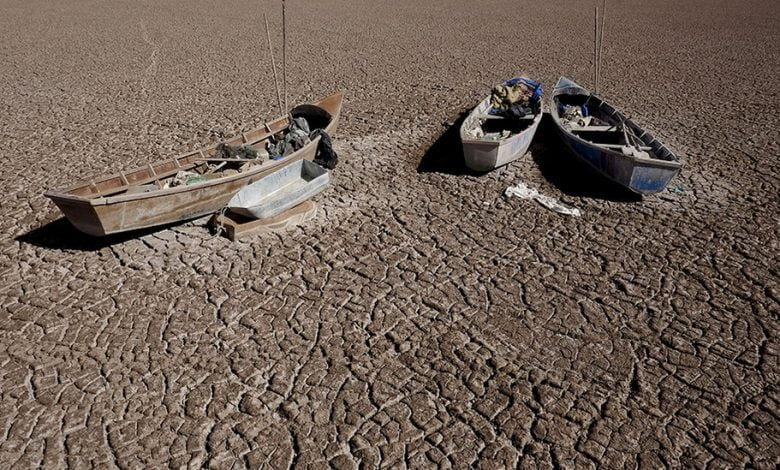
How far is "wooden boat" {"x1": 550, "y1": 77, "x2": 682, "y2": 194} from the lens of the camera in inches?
417

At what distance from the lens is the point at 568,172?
12.2 meters

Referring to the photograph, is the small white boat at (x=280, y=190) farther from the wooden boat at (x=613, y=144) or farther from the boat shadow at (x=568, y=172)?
the wooden boat at (x=613, y=144)

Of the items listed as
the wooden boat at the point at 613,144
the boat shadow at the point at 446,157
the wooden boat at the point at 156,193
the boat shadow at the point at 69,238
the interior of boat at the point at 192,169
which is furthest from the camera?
the boat shadow at the point at 446,157

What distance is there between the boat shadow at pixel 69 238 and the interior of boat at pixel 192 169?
72 cm

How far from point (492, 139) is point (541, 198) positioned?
1899mm

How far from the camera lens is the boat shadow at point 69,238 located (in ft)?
32.0

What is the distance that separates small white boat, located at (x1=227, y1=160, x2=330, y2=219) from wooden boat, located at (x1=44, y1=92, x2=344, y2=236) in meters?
0.18

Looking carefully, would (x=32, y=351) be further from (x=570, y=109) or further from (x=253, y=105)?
(x=570, y=109)

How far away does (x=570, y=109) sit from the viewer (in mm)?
14180

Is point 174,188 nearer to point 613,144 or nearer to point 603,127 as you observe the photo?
point 613,144

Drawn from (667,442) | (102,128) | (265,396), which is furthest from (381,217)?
(102,128)

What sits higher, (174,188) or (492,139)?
(174,188)

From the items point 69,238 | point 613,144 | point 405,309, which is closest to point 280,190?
point 69,238

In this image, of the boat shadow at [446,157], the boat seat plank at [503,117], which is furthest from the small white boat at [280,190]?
the boat seat plank at [503,117]
